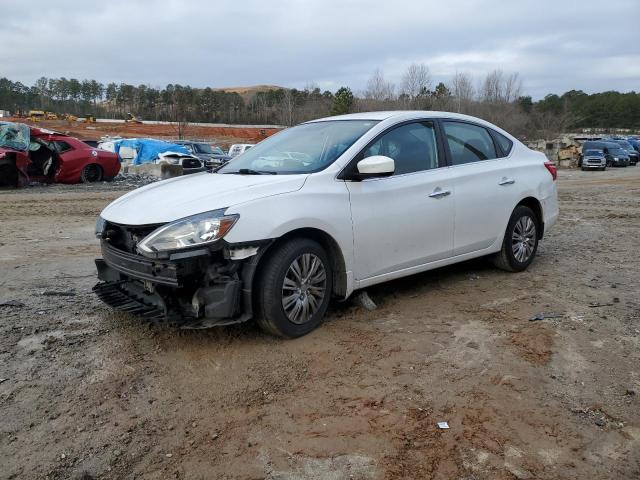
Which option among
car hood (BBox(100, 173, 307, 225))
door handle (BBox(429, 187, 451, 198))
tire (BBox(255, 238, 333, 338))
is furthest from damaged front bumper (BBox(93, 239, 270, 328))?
door handle (BBox(429, 187, 451, 198))

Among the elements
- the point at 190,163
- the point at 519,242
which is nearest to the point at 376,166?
the point at 519,242

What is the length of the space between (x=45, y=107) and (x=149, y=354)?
115 m

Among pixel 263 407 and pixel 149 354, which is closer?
pixel 263 407

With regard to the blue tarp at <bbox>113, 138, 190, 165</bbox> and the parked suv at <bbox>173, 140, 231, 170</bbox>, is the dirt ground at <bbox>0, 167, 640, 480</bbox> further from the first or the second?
the parked suv at <bbox>173, 140, 231, 170</bbox>

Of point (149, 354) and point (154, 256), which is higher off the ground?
point (154, 256)

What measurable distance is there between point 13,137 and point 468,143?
14.0m

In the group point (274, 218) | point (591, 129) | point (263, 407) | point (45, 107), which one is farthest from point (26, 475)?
point (591, 129)

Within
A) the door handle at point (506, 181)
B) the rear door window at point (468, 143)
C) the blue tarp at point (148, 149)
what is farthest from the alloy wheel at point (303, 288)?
the blue tarp at point (148, 149)

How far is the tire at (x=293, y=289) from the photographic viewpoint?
382cm

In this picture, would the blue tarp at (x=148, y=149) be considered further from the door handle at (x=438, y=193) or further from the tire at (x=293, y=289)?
the tire at (x=293, y=289)

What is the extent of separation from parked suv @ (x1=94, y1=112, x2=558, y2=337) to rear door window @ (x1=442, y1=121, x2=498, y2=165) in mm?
14

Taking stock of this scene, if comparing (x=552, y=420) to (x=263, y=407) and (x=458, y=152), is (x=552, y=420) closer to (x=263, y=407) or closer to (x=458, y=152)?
(x=263, y=407)

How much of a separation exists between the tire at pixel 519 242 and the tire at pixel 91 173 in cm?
1485

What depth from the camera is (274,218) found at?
151 inches
